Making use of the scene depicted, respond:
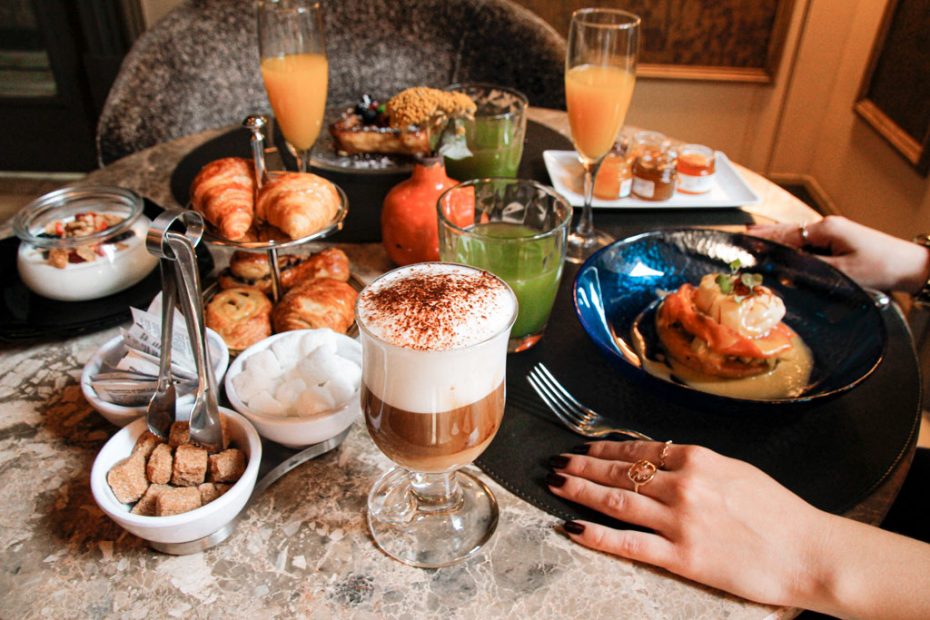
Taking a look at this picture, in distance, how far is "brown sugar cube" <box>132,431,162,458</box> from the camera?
2.64 ft

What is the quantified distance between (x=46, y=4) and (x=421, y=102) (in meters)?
2.50

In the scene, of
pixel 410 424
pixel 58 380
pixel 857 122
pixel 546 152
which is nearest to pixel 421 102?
pixel 546 152

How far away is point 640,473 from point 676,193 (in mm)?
911

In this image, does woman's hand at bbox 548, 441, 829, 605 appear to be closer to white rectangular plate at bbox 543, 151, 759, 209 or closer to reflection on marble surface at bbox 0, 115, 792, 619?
reflection on marble surface at bbox 0, 115, 792, 619

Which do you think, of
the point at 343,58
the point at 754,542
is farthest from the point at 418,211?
the point at 343,58

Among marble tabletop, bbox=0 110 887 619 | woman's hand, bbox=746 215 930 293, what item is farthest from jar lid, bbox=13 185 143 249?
woman's hand, bbox=746 215 930 293

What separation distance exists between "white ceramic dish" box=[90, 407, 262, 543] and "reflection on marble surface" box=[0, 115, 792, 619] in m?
0.04

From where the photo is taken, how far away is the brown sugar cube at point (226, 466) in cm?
78

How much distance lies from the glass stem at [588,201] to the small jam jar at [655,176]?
0.43ft

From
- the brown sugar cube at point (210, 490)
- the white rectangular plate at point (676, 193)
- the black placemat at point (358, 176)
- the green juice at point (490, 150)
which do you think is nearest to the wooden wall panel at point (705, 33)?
the black placemat at point (358, 176)

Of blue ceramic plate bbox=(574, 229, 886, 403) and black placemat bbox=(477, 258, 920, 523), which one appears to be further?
blue ceramic plate bbox=(574, 229, 886, 403)

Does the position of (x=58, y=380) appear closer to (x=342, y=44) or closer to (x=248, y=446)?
(x=248, y=446)

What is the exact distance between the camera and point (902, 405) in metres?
0.97

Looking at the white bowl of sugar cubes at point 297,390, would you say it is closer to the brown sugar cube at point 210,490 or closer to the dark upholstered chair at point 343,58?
the brown sugar cube at point 210,490
